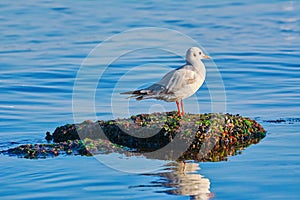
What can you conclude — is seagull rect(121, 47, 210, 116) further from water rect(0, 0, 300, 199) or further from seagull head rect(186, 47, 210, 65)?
water rect(0, 0, 300, 199)

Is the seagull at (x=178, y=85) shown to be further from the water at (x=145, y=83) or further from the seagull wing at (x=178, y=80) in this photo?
the water at (x=145, y=83)

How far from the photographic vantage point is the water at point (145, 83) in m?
8.96

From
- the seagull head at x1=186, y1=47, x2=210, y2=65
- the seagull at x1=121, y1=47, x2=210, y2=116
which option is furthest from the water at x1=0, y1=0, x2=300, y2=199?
the seagull head at x1=186, y1=47, x2=210, y2=65

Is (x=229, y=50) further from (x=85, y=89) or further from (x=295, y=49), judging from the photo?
(x=85, y=89)

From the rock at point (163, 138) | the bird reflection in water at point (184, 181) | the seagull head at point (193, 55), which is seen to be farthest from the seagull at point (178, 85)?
the bird reflection in water at point (184, 181)

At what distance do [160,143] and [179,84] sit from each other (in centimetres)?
95

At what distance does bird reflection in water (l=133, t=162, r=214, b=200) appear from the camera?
860 centimetres

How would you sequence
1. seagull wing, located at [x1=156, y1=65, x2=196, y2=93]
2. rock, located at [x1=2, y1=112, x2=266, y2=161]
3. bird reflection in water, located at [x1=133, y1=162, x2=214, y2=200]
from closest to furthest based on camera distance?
bird reflection in water, located at [x1=133, y1=162, x2=214, y2=200]
rock, located at [x1=2, y1=112, x2=266, y2=161]
seagull wing, located at [x1=156, y1=65, x2=196, y2=93]

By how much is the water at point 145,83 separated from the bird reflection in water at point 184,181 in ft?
0.07

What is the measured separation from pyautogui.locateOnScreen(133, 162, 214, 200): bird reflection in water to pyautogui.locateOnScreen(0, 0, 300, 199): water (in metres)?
0.02

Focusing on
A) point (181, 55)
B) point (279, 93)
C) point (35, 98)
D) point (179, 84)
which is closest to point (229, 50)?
point (181, 55)

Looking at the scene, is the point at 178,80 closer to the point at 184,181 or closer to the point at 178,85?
the point at 178,85

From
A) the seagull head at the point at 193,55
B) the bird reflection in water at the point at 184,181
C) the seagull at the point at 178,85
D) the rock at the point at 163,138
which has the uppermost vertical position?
the seagull head at the point at 193,55

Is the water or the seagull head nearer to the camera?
the water
